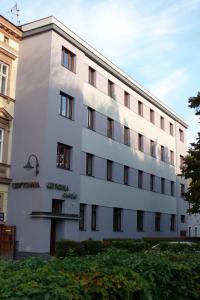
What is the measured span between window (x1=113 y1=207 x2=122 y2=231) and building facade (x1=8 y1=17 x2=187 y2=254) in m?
0.08

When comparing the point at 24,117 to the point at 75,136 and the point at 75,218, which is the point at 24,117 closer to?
the point at 75,136

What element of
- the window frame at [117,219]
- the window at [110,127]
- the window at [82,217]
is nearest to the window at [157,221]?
the window frame at [117,219]

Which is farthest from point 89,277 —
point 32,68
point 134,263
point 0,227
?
point 32,68

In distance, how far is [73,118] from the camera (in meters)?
28.7

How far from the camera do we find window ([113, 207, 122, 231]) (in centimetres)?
3350

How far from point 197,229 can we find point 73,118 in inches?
1120

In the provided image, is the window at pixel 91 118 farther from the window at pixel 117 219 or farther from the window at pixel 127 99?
the window at pixel 117 219

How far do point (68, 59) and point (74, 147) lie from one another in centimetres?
578

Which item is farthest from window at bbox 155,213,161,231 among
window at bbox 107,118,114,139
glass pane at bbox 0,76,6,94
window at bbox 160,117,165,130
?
glass pane at bbox 0,76,6,94

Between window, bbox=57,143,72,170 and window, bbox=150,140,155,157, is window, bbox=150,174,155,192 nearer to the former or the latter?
window, bbox=150,140,155,157

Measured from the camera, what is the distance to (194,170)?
28.4 metres

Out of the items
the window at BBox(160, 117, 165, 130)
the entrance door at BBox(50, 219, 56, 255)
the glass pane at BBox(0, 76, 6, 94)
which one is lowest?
the entrance door at BBox(50, 219, 56, 255)

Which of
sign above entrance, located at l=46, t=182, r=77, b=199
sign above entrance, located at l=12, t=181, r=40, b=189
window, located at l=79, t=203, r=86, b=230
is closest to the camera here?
sign above entrance, located at l=12, t=181, r=40, b=189

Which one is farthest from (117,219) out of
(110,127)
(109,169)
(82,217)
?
(110,127)
